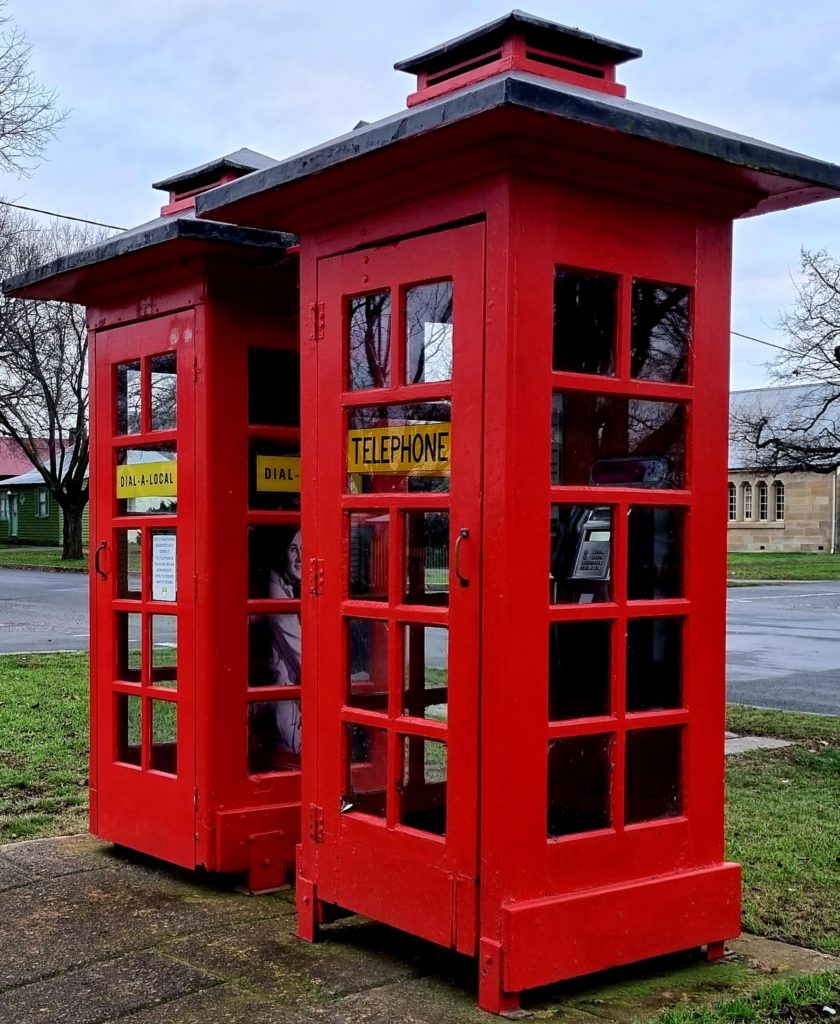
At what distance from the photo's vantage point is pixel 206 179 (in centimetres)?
534

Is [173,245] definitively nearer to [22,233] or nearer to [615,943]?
[615,943]

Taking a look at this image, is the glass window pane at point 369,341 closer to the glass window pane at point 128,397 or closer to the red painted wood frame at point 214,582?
the red painted wood frame at point 214,582

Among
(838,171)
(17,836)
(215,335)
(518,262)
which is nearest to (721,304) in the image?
(838,171)

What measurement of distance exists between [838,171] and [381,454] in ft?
5.69

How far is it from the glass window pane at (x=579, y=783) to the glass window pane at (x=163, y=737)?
1951mm

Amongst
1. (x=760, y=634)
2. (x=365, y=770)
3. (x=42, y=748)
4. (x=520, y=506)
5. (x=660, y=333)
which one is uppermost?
(x=660, y=333)

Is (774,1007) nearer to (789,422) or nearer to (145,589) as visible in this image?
(145,589)

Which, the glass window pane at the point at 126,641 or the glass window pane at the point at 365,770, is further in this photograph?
the glass window pane at the point at 126,641

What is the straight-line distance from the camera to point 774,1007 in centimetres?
347

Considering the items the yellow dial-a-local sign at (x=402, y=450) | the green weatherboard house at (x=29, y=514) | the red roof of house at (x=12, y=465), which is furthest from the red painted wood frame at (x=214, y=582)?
the red roof of house at (x=12, y=465)

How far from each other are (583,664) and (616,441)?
0.72m

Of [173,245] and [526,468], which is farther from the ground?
[173,245]

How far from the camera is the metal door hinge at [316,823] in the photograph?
4.12 m

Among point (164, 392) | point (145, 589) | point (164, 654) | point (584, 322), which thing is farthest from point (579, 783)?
point (164, 392)
